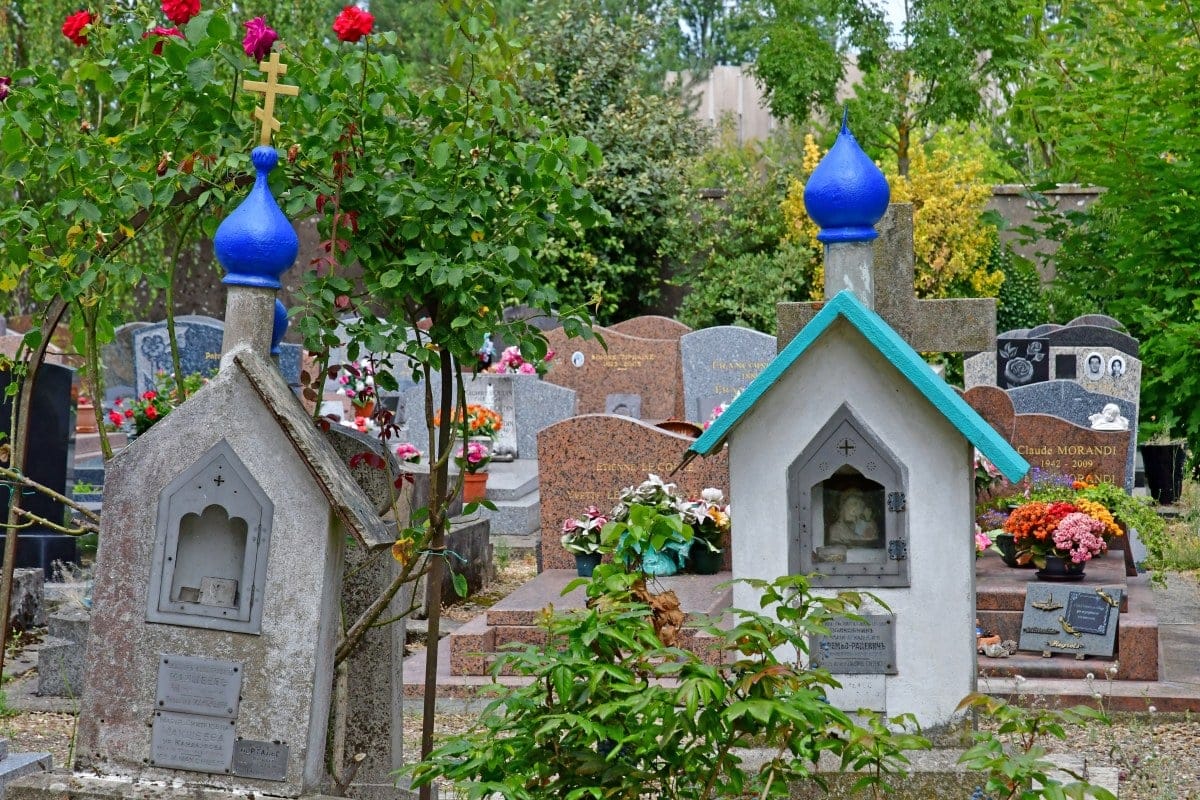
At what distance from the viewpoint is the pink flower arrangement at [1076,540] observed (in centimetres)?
746

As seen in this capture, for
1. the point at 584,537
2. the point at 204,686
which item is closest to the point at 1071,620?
the point at 584,537

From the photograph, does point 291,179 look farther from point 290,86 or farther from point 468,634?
point 468,634

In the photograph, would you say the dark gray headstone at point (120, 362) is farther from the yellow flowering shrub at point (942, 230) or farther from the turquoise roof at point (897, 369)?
the turquoise roof at point (897, 369)

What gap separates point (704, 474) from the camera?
344 inches

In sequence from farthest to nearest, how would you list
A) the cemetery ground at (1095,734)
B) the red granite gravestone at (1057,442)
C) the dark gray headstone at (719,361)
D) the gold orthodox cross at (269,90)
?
the dark gray headstone at (719,361)
the red granite gravestone at (1057,442)
the cemetery ground at (1095,734)
the gold orthodox cross at (269,90)

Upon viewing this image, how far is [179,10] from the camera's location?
3740 mm

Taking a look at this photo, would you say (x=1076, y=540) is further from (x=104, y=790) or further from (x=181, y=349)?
(x=181, y=349)

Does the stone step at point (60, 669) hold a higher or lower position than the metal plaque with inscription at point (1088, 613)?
lower

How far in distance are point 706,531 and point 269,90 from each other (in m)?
4.71

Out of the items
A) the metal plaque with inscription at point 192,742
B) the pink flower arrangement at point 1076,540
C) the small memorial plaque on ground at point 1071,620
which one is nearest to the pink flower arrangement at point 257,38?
the metal plaque with inscription at point 192,742

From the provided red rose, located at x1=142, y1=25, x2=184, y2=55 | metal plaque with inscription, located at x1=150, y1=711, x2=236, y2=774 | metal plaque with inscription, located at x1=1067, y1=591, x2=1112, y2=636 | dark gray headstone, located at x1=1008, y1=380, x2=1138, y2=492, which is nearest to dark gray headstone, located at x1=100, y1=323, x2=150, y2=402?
dark gray headstone, located at x1=1008, y1=380, x2=1138, y2=492

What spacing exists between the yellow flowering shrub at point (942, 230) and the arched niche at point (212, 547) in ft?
54.0

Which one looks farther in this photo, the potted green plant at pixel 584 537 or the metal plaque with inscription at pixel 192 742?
the potted green plant at pixel 584 537

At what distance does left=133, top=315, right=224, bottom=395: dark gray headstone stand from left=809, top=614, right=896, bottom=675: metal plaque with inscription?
992 cm
